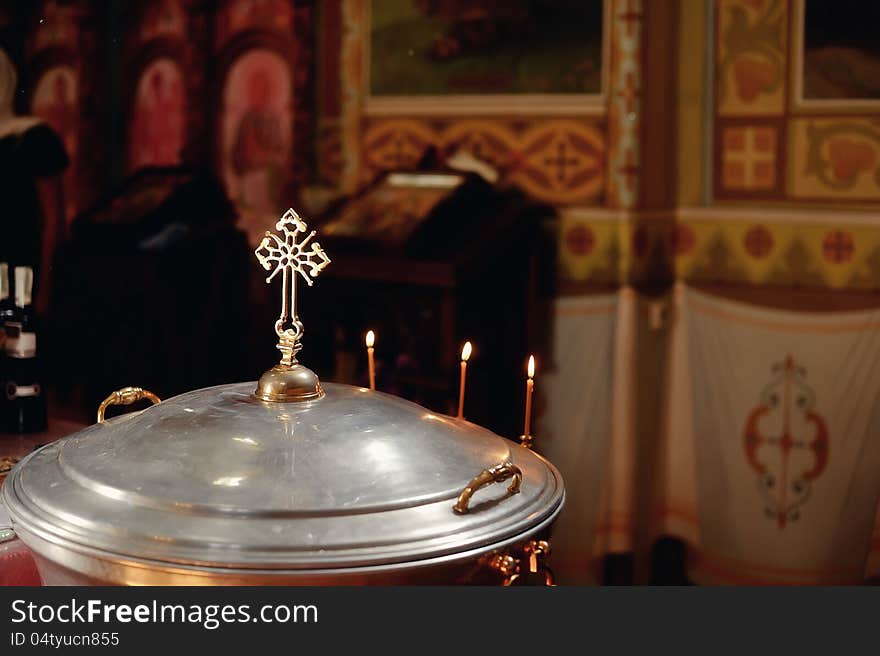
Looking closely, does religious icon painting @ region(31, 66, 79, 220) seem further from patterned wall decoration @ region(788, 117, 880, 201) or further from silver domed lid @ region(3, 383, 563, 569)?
silver domed lid @ region(3, 383, 563, 569)

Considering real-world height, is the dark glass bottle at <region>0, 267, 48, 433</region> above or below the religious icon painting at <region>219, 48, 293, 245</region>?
below

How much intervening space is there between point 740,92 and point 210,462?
338 centimetres

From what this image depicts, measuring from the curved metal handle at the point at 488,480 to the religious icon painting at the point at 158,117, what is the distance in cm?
407

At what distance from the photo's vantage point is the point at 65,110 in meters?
5.63

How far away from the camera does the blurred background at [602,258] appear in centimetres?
424

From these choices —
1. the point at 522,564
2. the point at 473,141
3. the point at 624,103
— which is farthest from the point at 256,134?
the point at 522,564

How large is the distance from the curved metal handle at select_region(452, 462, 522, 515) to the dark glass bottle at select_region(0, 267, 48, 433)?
2.14m

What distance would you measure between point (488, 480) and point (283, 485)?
27cm

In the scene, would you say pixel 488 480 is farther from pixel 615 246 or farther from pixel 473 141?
pixel 473 141

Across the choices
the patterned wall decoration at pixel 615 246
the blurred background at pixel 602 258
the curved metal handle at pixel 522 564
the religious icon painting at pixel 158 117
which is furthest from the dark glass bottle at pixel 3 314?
the curved metal handle at pixel 522 564

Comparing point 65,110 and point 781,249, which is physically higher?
point 65,110

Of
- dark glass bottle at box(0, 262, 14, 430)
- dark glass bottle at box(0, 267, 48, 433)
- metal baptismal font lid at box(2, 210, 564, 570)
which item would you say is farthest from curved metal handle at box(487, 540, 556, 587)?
dark glass bottle at box(0, 262, 14, 430)

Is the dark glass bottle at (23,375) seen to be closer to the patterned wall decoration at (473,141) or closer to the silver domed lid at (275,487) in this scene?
the silver domed lid at (275,487)

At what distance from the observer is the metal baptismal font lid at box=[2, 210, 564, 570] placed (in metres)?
1.45
